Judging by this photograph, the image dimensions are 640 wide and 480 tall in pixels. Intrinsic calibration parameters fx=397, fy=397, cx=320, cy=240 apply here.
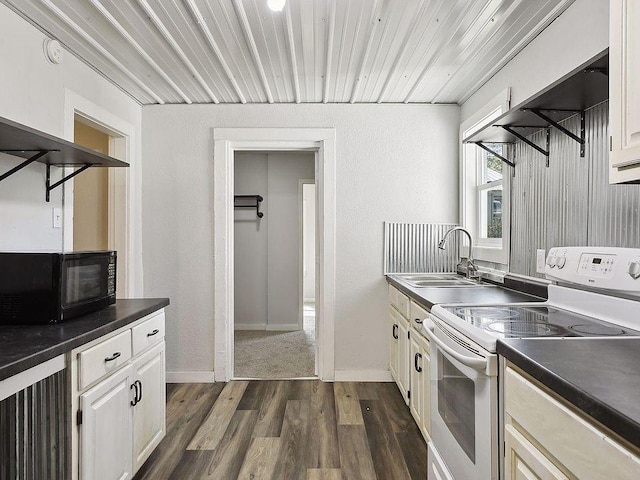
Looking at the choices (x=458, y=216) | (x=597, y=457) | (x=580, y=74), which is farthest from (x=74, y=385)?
(x=458, y=216)

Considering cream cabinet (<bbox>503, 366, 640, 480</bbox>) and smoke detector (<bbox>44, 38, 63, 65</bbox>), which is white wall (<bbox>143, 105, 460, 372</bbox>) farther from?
cream cabinet (<bbox>503, 366, 640, 480</bbox>)

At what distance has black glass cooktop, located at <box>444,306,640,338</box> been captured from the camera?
1.34 metres

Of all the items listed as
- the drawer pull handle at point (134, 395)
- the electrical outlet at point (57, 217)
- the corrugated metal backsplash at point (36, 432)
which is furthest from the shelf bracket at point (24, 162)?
the drawer pull handle at point (134, 395)

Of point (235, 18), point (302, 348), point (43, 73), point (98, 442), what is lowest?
point (302, 348)

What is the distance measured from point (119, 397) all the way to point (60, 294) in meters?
0.52

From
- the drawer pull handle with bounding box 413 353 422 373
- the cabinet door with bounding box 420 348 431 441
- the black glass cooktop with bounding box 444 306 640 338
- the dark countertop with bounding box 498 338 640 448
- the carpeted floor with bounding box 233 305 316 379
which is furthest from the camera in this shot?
the carpeted floor with bounding box 233 305 316 379

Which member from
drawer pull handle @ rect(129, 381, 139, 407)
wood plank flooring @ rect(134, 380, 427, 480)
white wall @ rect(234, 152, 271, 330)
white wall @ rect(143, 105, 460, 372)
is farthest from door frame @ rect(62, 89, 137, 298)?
white wall @ rect(234, 152, 271, 330)

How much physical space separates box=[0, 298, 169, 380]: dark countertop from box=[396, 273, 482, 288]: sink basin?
1754 millimetres

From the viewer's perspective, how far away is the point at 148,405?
6.72 ft

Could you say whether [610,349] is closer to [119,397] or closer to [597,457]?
[597,457]

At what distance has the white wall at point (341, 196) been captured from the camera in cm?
331

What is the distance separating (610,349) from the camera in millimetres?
1125

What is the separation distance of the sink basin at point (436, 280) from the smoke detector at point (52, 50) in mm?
2499

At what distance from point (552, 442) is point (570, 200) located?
4.50 feet
